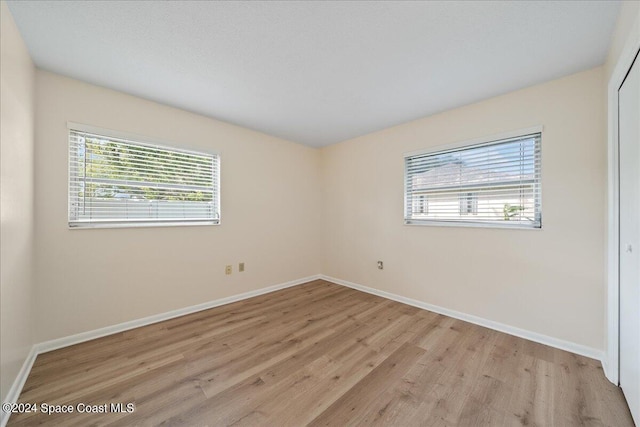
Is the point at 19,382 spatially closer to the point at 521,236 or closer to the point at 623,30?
the point at 521,236

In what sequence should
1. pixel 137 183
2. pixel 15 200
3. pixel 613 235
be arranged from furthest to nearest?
pixel 137 183 → pixel 613 235 → pixel 15 200

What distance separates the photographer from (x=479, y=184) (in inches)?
104

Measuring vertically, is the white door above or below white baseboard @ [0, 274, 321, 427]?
above

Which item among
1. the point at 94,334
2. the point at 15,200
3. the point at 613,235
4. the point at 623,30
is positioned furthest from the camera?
the point at 94,334

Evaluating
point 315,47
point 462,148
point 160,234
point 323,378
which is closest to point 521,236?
point 462,148

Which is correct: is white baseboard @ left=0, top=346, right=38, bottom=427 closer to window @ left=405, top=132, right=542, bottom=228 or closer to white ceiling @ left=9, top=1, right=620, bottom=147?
white ceiling @ left=9, top=1, right=620, bottom=147

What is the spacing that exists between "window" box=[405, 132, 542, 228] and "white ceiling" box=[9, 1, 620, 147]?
1.90 feet

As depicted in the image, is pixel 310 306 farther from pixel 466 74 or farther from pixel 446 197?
pixel 466 74

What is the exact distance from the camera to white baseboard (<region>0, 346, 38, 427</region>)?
4.44 ft

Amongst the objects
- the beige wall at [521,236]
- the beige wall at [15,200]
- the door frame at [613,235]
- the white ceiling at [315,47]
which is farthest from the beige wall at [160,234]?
the door frame at [613,235]

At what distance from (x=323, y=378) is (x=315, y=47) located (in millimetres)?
2402

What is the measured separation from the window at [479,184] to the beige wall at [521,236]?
0.10 metres

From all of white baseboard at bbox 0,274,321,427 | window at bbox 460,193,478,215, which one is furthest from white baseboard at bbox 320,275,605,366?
white baseboard at bbox 0,274,321,427

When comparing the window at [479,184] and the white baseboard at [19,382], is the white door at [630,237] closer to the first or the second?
the window at [479,184]
